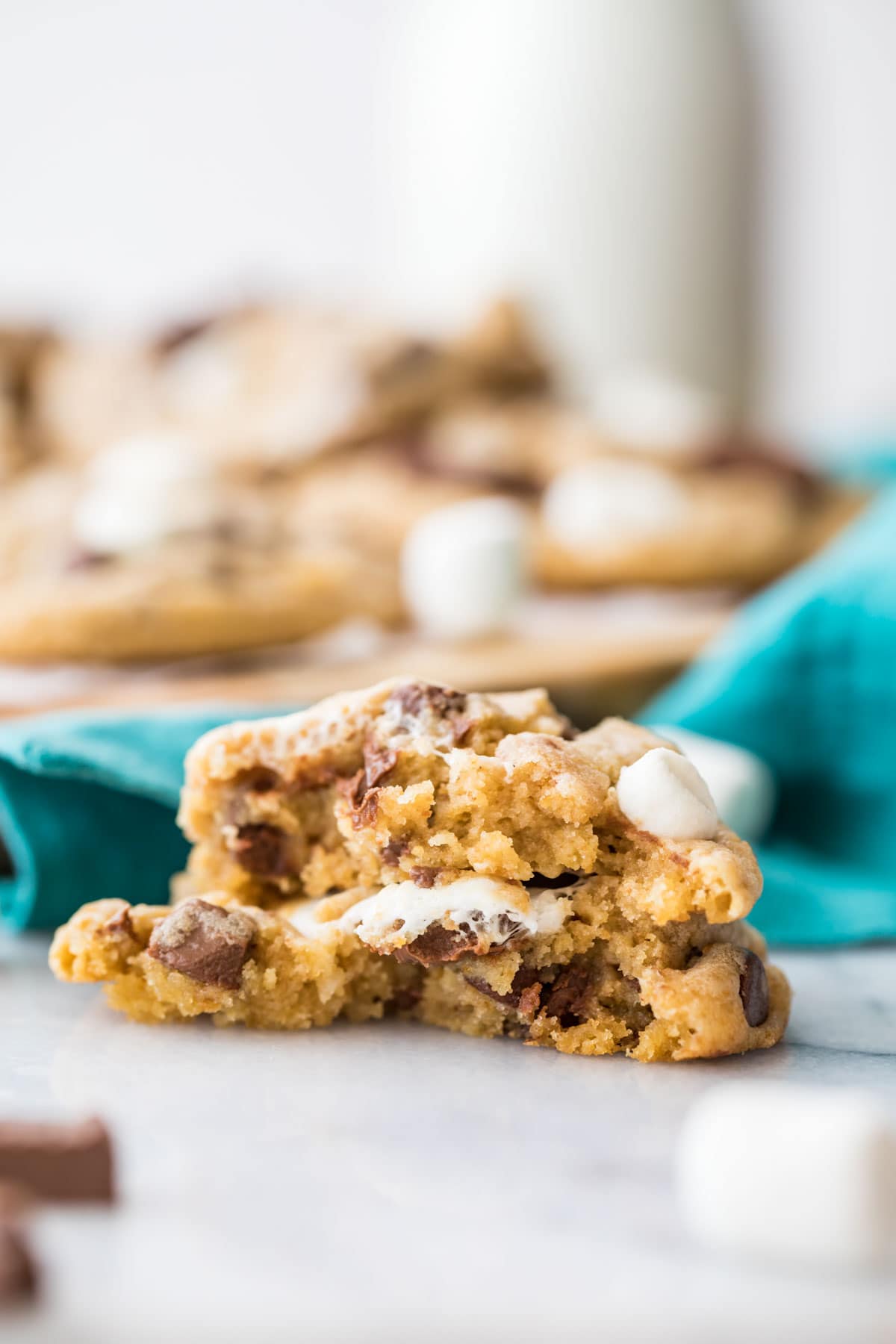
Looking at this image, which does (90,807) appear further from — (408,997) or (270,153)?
(270,153)

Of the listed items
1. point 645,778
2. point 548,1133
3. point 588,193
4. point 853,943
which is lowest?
point 853,943

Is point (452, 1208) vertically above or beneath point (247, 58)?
beneath

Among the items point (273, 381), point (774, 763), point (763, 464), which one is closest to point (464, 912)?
point (774, 763)

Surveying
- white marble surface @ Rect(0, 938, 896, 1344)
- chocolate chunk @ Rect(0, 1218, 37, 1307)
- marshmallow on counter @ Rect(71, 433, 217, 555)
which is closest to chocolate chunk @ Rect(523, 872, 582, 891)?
white marble surface @ Rect(0, 938, 896, 1344)

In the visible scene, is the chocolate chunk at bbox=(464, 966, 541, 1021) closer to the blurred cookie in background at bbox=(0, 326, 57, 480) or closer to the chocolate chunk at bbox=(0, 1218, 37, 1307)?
the chocolate chunk at bbox=(0, 1218, 37, 1307)

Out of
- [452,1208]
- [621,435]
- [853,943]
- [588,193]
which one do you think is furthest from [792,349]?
[452,1208]

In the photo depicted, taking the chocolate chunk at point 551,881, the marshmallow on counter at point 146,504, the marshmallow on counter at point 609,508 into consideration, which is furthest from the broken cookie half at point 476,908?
the marshmallow on counter at point 609,508

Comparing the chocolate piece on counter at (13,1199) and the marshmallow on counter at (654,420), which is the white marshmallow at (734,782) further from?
the marshmallow on counter at (654,420)

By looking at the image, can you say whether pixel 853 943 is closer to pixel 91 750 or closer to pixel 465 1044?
pixel 465 1044
